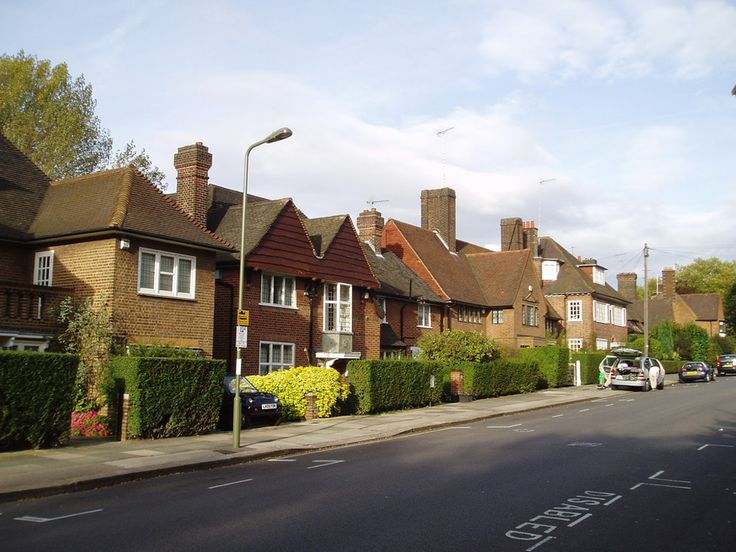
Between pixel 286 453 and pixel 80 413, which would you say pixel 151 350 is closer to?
pixel 80 413

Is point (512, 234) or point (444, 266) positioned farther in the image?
point (512, 234)

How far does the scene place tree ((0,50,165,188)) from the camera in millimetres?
39094

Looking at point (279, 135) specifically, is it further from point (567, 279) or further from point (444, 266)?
point (567, 279)

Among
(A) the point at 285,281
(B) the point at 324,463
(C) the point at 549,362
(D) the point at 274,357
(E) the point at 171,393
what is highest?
(A) the point at 285,281

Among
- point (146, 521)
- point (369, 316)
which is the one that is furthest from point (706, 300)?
point (146, 521)

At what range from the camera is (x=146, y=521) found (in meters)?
9.62

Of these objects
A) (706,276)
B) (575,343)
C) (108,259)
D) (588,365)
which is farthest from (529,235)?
(706,276)

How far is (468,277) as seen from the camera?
5019 centimetres

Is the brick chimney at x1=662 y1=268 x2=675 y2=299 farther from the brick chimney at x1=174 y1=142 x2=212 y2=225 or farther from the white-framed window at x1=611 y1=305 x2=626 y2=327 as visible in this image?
the brick chimney at x1=174 y1=142 x2=212 y2=225

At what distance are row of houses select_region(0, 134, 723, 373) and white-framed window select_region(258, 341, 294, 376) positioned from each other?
55 mm

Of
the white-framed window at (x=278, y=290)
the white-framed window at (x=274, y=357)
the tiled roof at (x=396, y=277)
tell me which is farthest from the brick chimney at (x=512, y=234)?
the white-framed window at (x=274, y=357)

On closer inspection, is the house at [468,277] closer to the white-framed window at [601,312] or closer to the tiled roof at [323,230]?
the white-framed window at [601,312]

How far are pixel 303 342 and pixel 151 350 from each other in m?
9.59

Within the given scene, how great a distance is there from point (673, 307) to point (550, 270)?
2960 cm
